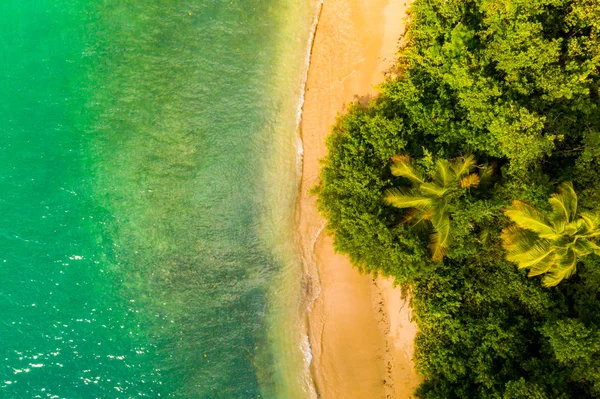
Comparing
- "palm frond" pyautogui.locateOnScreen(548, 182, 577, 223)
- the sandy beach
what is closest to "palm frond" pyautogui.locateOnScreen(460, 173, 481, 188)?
"palm frond" pyautogui.locateOnScreen(548, 182, 577, 223)

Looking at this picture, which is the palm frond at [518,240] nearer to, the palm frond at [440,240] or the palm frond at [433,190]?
the palm frond at [440,240]

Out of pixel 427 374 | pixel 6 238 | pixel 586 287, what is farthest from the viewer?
pixel 6 238

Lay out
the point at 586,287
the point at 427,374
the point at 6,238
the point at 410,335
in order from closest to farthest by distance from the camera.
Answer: the point at 586,287 < the point at 427,374 < the point at 410,335 < the point at 6,238

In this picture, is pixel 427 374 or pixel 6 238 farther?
pixel 6 238

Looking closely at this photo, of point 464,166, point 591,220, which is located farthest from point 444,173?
point 591,220

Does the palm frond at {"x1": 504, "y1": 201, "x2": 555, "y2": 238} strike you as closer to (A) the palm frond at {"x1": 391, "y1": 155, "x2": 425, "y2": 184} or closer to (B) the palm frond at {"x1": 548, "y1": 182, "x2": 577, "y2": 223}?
(B) the palm frond at {"x1": 548, "y1": 182, "x2": 577, "y2": 223}

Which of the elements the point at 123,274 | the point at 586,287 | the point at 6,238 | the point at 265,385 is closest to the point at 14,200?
the point at 6,238

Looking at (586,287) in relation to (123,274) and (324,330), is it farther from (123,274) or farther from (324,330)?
(123,274)
